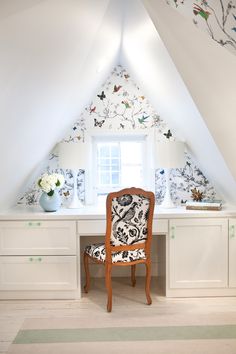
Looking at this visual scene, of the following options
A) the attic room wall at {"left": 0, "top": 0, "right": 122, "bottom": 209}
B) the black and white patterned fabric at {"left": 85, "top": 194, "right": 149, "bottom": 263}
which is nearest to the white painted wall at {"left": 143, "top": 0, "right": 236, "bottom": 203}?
the attic room wall at {"left": 0, "top": 0, "right": 122, "bottom": 209}

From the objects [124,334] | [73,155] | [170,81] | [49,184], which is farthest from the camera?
[73,155]

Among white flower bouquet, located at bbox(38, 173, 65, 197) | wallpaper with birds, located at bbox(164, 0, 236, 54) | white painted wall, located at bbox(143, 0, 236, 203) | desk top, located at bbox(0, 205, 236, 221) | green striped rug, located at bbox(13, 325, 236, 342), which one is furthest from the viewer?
white flower bouquet, located at bbox(38, 173, 65, 197)

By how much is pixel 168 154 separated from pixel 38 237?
1.40m

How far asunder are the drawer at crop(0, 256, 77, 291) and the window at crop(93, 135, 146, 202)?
3.41 ft

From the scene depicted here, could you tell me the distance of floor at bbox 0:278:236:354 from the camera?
9.30 ft

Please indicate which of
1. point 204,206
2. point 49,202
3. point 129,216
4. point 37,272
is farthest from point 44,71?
point 204,206

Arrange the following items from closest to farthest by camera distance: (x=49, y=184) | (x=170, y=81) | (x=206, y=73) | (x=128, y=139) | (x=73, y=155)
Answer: (x=206, y=73)
(x=170, y=81)
(x=49, y=184)
(x=73, y=155)
(x=128, y=139)

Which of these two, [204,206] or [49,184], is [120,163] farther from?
[204,206]

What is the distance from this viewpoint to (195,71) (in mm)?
2344

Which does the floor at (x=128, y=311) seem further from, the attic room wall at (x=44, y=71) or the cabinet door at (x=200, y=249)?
the attic room wall at (x=44, y=71)

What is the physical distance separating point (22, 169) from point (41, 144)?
0.89 ft

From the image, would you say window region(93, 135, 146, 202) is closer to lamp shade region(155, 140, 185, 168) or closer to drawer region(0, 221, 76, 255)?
lamp shade region(155, 140, 185, 168)

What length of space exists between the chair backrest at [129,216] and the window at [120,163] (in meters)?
0.98

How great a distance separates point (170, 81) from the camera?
9.29 feet
